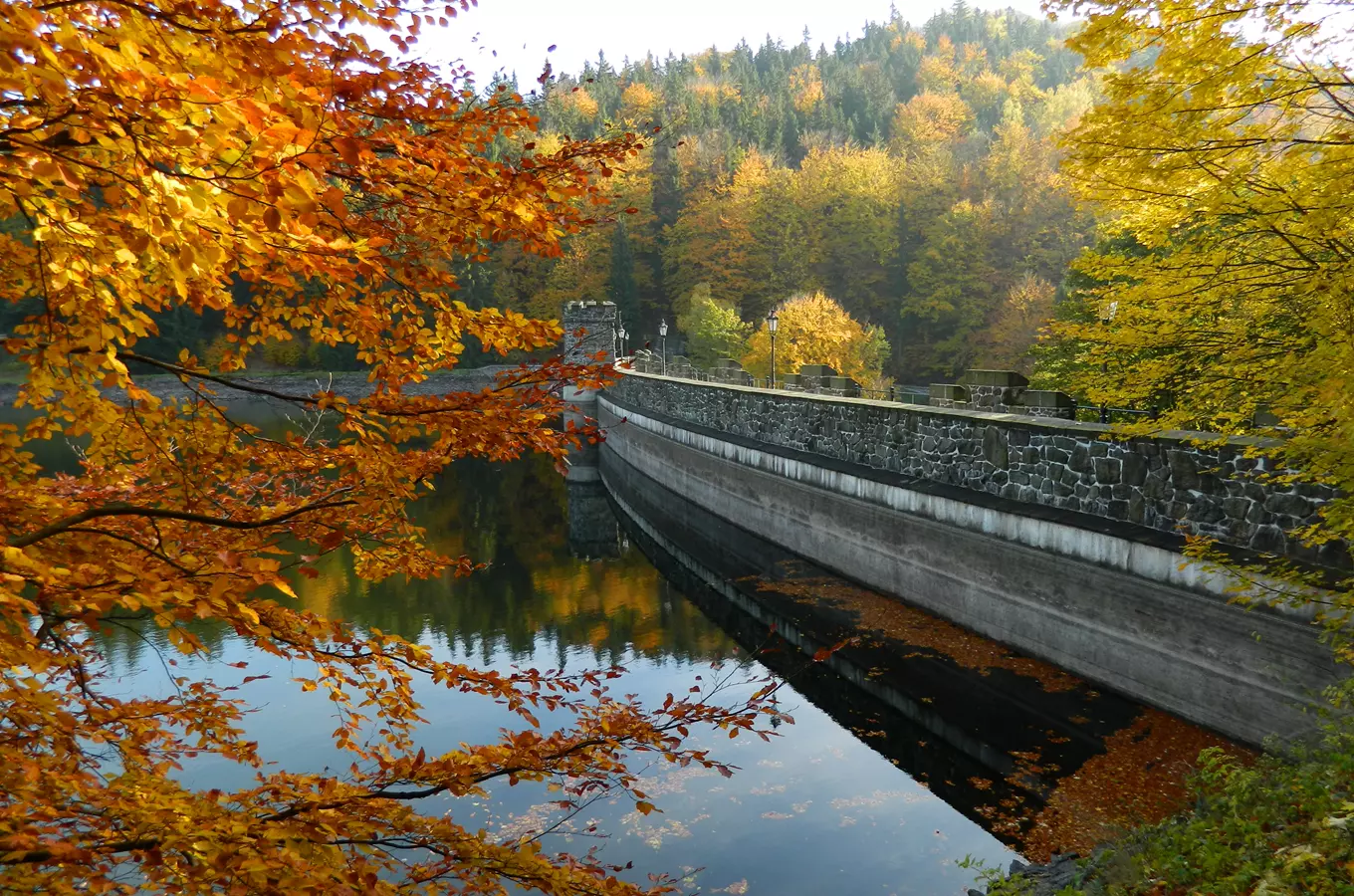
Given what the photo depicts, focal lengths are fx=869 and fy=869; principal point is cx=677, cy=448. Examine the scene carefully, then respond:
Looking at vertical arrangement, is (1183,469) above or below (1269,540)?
above

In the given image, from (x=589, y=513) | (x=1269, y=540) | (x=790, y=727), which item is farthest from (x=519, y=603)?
(x=1269, y=540)

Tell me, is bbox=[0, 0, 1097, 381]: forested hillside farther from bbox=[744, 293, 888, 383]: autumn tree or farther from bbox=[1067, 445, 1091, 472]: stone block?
bbox=[1067, 445, 1091, 472]: stone block

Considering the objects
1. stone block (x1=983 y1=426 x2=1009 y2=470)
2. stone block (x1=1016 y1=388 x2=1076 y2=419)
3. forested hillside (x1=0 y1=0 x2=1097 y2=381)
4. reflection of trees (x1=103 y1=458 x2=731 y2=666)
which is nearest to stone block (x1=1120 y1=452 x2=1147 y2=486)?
stone block (x1=983 y1=426 x2=1009 y2=470)

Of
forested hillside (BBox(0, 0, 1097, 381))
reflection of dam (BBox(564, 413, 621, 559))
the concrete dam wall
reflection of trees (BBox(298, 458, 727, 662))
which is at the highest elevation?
forested hillside (BBox(0, 0, 1097, 381))

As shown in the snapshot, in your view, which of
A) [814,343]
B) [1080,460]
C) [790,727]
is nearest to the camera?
[790,727]

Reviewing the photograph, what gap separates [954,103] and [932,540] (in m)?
89.1

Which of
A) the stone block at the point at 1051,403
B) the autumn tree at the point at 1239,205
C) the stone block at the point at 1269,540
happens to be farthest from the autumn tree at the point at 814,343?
the autumn tree at the point at 1239,205

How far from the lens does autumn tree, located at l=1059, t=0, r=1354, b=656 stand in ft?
21.2

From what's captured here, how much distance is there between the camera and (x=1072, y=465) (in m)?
12.8

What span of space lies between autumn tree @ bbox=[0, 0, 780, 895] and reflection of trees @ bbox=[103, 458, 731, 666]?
8.69 m

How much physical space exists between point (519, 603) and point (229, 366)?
14.9m

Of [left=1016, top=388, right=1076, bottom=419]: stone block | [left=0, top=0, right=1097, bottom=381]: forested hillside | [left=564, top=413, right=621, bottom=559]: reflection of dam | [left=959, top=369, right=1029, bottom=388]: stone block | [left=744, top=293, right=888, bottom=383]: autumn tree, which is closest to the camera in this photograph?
[left=1016, top=388, right=1076, bottom=419]: stone block

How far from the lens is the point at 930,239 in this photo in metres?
59.2

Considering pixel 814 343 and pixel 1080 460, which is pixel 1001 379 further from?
pixel 814 343
